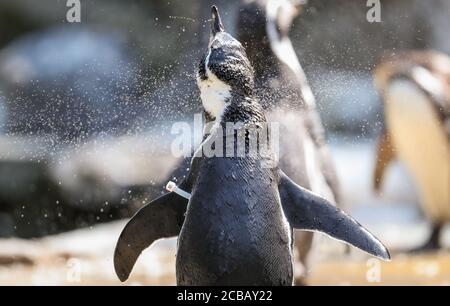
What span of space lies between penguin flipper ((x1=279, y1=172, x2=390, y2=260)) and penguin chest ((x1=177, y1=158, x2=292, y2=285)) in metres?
0.06

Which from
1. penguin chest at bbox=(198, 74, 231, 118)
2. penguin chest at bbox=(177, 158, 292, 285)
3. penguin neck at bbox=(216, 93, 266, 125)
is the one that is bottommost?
penguin chest at bbox=(177, 158, 292, 285)

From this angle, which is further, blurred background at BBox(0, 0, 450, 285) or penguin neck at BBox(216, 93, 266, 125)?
blurred background at BBox(0, 0, 450, 285)

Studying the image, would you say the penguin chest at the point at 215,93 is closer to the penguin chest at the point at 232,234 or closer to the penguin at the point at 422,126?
the penguin chest at the point at 232,234

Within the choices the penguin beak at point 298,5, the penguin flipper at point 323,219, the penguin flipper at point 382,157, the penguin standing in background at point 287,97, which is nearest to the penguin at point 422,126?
the penguin flipper at point 382,157

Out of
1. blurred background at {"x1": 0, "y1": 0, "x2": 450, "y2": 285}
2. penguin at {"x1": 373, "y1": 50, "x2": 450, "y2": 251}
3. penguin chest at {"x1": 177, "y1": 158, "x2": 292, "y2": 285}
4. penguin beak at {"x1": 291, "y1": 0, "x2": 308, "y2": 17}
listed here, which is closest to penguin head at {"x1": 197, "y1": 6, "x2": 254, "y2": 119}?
penguin chest at {"x1": 177, "y1": 158, "x2": 292, "y2": 285}

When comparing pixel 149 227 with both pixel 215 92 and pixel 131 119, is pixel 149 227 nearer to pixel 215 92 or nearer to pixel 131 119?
pixel 215 92

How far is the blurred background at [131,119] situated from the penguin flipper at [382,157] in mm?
34

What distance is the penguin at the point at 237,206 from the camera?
1.20 m

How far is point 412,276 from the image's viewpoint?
2307 mm

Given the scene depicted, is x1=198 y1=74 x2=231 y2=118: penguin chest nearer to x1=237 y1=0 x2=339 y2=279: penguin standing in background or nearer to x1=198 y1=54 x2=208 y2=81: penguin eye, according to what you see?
x1=198 y1=54 x2=208 y2=81: penguin eye

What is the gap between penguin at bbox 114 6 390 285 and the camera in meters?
1.20

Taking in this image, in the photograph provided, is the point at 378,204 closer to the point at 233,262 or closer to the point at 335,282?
the point at 335,282

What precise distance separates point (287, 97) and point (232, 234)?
797mm
